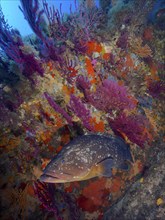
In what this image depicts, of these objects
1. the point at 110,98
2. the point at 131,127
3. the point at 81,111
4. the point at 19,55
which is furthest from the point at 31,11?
the point at 131,127

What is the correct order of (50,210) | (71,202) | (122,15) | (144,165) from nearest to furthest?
(50,210)
(71,202)
(144,165)
(122,15)

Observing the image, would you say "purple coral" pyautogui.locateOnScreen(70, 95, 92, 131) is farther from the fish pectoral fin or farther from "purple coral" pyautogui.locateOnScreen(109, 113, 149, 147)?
the fish pectoral fin

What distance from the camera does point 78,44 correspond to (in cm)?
470

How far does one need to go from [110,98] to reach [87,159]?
1.73m

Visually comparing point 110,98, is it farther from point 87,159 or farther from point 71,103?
point 87,159

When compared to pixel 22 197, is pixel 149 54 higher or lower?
higher

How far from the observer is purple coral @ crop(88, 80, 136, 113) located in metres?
4.09

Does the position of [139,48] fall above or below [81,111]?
above

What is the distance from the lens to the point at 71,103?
161 inches

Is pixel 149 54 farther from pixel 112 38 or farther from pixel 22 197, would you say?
pixel 22 197

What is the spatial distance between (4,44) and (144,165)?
373 centimetres

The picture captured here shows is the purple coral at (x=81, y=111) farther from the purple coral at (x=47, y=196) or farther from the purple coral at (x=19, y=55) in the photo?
the purple coral at (x=47, y=196)

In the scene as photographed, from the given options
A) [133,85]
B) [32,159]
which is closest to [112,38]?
[133,85]

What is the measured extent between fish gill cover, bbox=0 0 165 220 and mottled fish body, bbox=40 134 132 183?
3.61ft
